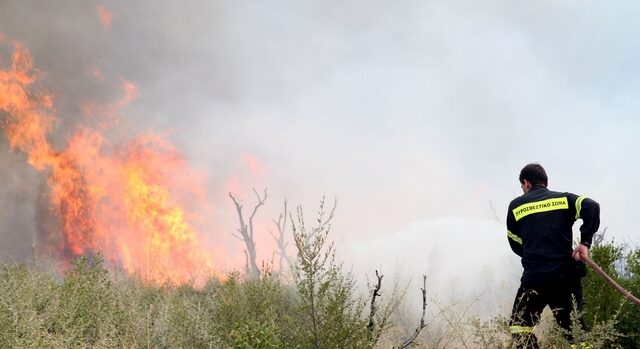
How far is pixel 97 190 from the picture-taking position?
68.3 ft

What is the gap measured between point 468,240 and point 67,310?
19865 mm

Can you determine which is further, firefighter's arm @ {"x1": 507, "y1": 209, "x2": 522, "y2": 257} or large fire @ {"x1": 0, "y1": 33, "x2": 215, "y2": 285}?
large fire @ {"x1": 0, "y1": 33, "x2": 215, "y2": 285}

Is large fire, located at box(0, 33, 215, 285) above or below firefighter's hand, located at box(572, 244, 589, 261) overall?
above

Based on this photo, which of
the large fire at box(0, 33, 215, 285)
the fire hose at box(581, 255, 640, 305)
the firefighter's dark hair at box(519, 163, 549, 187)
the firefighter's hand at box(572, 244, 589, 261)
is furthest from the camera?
the large fire at box(0, 33, 215, 285)

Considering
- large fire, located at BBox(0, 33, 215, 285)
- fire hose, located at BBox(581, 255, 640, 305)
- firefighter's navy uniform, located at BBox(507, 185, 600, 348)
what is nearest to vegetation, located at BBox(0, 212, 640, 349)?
fire hose, located at BBox(581, 255, 640, 305)

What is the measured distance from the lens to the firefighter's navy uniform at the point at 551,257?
403 cm

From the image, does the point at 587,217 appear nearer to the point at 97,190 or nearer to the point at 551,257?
the point at 551,257

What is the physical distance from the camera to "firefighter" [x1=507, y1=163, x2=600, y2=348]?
4012 mm

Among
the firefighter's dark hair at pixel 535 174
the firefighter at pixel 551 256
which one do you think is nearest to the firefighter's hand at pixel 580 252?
the firefighter at pixel 551 256

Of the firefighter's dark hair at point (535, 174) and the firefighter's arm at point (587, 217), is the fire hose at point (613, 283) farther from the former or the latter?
the firefighter's dark hair at point (535, 174)

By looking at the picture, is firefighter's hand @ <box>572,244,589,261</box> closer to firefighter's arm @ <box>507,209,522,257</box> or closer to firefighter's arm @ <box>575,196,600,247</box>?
firefighter's arm @ <box>575,196,600,247</box>

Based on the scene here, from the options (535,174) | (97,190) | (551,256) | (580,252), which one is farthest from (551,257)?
(97,190)

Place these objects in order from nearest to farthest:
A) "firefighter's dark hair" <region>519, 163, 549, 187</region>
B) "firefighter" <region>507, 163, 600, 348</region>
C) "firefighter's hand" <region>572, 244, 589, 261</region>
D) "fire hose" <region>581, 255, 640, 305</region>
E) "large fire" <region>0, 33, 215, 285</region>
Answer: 1. "fire hose" <region>581, 255, 640, 305</region>
2. "firefighter's hand" <region>572, 244, 589, 261</region>
3. "firefighter" <region>507, 163, 600, 348</region>
4. "firefighter's dark hair" <region>519, 163, 549, 187</region>
5. "large fire" <region>0, 33, 215, 285</region>

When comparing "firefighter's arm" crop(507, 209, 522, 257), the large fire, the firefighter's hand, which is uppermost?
the large fire
